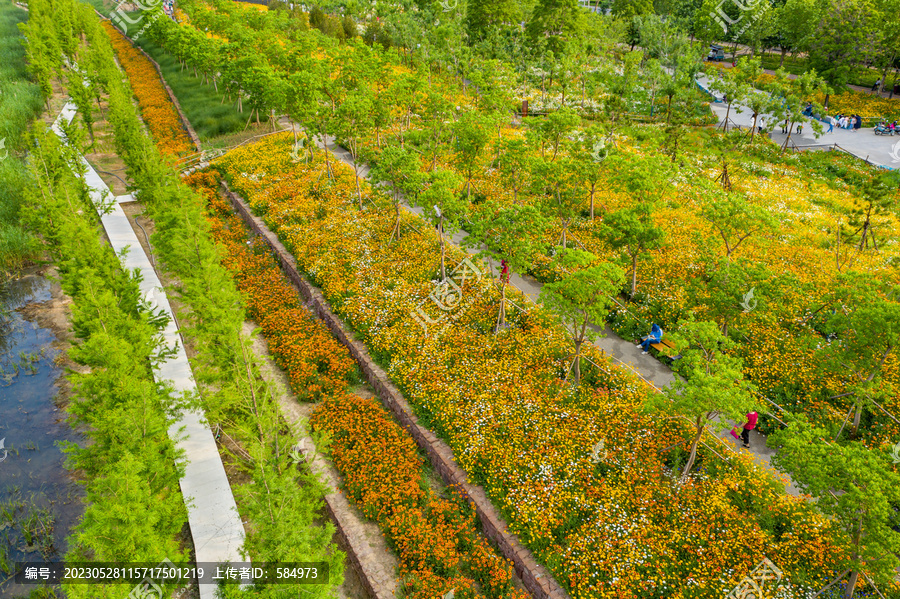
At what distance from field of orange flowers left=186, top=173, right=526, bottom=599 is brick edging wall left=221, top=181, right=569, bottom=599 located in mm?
316

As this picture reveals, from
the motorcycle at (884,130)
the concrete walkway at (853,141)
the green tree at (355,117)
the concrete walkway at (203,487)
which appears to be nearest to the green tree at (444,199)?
the green tree at (355,117)

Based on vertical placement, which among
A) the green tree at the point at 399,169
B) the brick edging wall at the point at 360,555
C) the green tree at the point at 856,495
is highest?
the green tree at the point at 399,169

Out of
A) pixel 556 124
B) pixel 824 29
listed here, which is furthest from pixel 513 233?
pixel 824 29

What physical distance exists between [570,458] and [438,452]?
3814mm

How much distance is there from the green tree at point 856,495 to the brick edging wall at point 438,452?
5918 mm

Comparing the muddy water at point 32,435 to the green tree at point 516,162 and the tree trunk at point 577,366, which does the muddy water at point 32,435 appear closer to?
the tree trunk at point 577,366

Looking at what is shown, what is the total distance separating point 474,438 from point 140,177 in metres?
21.1

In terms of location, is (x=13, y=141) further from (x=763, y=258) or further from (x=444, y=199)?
(x=763, y=258)

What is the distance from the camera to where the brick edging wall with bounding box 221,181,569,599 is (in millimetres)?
12781

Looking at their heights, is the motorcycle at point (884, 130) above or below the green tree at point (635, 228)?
below

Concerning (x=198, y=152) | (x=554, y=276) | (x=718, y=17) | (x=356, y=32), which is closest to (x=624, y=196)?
(x=554, y=276)

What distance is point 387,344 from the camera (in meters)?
19.6

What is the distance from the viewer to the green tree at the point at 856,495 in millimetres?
10359

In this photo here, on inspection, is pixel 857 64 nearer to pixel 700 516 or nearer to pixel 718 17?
pixel 718 17
